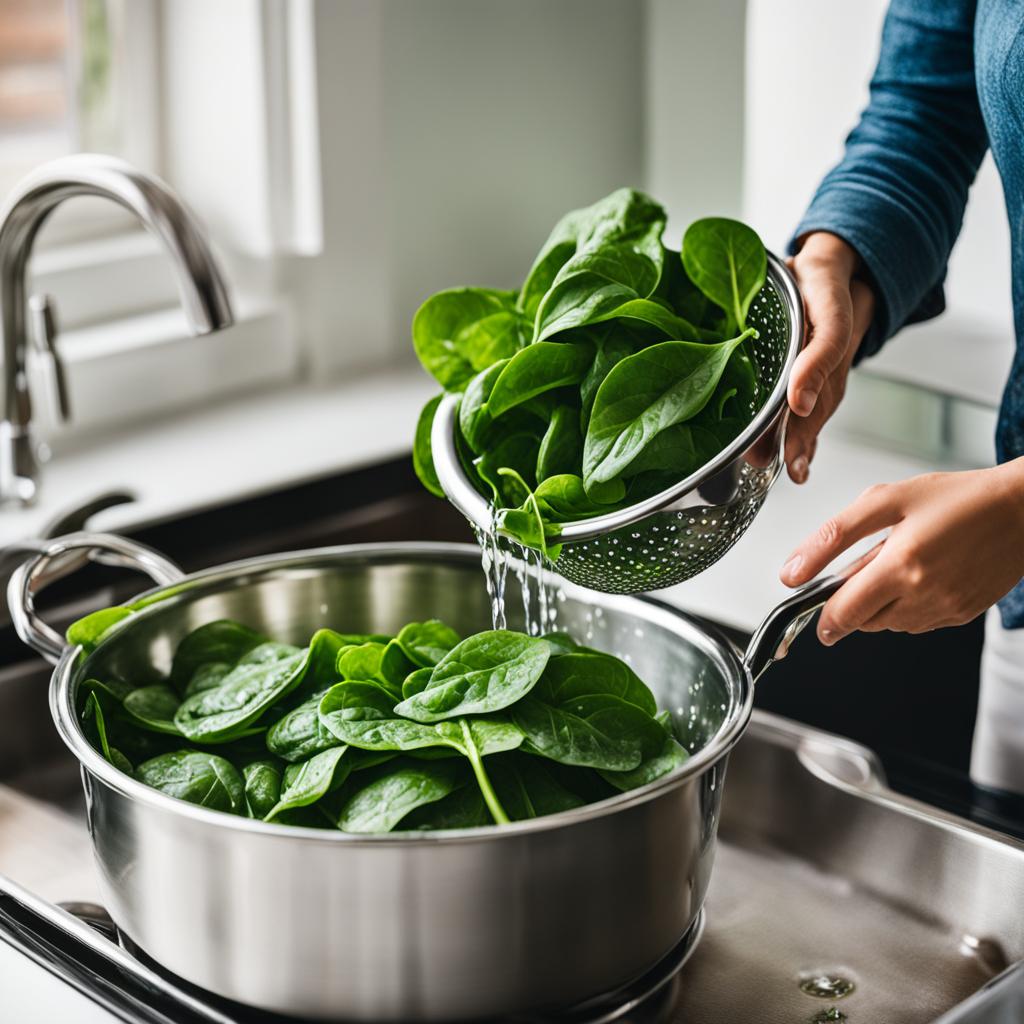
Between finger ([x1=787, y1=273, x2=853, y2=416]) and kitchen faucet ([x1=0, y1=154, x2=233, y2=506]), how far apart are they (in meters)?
0.37

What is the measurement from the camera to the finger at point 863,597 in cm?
67

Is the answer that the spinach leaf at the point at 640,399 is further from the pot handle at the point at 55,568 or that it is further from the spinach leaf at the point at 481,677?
the pot handle at the point at 55,568

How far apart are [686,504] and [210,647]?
0.97ft

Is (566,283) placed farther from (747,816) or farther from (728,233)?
(747,816)

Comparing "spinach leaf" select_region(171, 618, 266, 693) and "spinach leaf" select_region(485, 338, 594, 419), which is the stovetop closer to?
"spinach leaf" select_region(171, 618, 266, 693)

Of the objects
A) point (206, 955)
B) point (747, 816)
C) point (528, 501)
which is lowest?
point (747, 816)

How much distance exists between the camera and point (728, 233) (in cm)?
77

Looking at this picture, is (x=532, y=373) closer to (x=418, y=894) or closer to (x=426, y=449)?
(x=426, y=449)

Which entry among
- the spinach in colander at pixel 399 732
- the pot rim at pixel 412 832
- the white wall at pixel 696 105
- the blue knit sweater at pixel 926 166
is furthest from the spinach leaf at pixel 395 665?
the white wall at pixel 696 105

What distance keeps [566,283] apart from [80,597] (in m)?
0.58

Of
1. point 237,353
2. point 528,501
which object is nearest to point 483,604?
point 528,501

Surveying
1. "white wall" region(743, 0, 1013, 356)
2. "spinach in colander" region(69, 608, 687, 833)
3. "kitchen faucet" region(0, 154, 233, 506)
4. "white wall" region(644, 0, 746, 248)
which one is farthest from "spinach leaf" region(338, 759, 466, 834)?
"white wall" region(644, 0, 746, 248)

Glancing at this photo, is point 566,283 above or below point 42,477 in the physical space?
above

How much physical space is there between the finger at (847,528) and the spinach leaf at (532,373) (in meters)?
0.15
